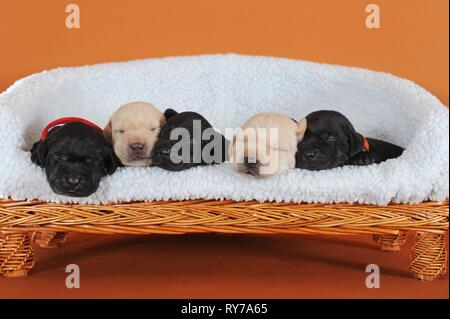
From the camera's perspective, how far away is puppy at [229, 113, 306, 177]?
2719mm

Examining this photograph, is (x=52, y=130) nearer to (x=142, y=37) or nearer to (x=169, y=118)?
(x=169, y=118)

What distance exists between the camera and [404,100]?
3.32 metres

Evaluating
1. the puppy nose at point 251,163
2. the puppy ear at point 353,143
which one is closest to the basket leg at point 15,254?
the puppy nose at point 251,163

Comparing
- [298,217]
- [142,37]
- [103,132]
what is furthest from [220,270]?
[142,37]

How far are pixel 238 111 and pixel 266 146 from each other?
119 cm

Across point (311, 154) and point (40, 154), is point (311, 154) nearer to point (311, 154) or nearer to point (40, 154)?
point (311, 154)

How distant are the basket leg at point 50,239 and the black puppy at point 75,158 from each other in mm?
745

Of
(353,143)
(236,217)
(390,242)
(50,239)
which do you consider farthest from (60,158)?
(390,242)

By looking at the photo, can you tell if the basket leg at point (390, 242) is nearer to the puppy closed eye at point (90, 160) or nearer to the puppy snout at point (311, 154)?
the puppy snout at point (311, 154)

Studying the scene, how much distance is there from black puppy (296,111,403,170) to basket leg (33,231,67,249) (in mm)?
1308

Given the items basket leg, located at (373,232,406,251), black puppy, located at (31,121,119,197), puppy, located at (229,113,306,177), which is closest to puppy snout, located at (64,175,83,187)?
black puppy, located at (31,121,119,197)

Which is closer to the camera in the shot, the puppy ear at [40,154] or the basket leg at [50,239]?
the puppy ear at [40,154]

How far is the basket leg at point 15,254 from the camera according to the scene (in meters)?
2.95

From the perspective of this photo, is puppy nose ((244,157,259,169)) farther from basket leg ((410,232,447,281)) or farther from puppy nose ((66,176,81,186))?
basket leg ((410,232,447,281))
